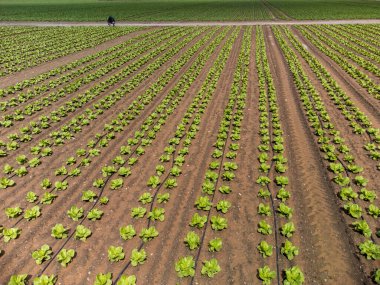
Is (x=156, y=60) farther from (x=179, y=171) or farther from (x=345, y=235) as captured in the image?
(x=345, y=235)

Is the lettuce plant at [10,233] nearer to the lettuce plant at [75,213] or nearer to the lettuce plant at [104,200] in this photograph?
the lettuce plant at [75,213]

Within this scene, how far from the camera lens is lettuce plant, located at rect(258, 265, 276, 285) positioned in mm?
6102

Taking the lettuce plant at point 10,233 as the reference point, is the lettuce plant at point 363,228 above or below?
above

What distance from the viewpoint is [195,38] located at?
120 feet

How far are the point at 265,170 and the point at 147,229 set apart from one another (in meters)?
5.31

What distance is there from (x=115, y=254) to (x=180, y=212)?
2.46 meters

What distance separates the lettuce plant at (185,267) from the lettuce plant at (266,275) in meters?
1.77

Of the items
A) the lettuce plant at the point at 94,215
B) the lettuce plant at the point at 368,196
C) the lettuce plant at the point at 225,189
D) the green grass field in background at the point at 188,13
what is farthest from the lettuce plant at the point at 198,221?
the green grass field in background at the point at 188,13

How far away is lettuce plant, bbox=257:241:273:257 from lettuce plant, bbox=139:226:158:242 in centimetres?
313

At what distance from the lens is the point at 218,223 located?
7.62 m

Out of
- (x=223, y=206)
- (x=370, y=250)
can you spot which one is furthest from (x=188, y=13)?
(x=370, y=250)

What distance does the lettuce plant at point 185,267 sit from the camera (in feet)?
20.8

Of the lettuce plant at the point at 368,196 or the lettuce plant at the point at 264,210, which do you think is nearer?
the lettuce plant at the point at 264,210

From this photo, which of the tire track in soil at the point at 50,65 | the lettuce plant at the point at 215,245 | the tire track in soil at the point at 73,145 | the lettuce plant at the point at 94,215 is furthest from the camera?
the tire track in soil at the point at 50,65
